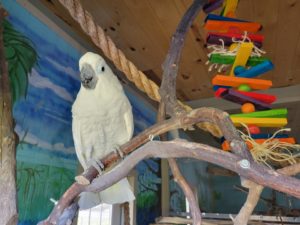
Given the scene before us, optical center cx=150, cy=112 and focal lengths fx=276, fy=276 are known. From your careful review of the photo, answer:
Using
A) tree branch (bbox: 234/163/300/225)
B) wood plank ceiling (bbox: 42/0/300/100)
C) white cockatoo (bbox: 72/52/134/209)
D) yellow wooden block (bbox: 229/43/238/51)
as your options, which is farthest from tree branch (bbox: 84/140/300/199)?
wood plank ceiling (bbox: 42/0/300/100)

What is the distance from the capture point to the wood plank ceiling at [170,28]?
1.06m

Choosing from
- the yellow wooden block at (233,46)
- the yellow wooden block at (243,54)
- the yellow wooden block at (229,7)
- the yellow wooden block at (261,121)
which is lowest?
the yellow wooden block at (261,121)

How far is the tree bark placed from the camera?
0.56 metres

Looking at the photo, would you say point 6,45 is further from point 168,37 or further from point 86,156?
point 168,37

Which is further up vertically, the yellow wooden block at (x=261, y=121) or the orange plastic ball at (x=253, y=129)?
the yellow wooden block at (x=261, y=121)

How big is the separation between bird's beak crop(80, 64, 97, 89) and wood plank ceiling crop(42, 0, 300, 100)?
42 centimetres

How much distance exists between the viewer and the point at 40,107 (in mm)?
954

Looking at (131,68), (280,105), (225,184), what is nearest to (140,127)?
(131,68)

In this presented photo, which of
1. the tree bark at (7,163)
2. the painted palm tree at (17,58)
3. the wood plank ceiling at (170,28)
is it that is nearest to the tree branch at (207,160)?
the tree bark at (7,163)

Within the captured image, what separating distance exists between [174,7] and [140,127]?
2.62 feet

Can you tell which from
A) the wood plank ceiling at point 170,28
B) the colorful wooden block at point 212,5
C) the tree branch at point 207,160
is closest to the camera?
the tree branch at point 207,160

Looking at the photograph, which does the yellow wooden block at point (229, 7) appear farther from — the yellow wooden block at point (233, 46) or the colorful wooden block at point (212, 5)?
the yellow wooden block at point (233, 46)

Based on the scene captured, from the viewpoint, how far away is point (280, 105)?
6.31 ft

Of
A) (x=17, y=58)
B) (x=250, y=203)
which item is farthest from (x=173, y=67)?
(x=17, y=58)
